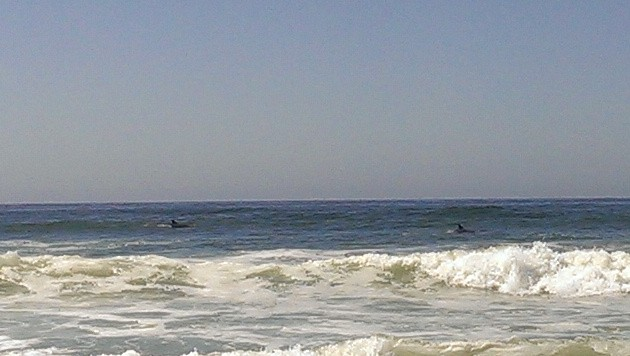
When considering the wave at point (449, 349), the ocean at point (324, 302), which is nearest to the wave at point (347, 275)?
the ocean at point (324, 302)

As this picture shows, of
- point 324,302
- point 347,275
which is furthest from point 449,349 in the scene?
point 347,275

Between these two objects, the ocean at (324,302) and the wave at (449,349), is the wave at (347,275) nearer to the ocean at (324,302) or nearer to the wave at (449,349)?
the ocean at (324,302)

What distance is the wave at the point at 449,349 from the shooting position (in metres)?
9.87

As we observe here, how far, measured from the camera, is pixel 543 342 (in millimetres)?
10430

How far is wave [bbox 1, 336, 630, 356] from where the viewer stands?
9867 millimetres

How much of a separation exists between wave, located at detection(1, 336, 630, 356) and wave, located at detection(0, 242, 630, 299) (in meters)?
5.81

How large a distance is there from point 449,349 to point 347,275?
876cm

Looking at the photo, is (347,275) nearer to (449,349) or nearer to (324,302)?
(324,302)

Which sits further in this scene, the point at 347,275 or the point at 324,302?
the point at 347,275

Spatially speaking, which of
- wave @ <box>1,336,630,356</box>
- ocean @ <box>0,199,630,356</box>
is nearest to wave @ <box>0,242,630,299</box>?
ocean @ <box>0,199,630,356</box>

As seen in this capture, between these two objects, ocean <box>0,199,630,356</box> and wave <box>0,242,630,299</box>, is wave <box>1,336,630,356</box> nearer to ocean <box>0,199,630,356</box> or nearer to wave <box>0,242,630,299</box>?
ocean <box>0,199,630,356</box>

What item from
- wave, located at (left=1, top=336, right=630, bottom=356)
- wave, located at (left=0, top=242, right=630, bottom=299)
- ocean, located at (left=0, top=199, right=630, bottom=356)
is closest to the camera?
wave, located at (left=1, top=336, right=630, bottom=356)

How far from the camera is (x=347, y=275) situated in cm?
1870

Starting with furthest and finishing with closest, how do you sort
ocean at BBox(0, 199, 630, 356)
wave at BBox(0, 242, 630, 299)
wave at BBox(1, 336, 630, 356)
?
wave at BBox(0, 242, 630, 299) → ocean at BBox(0, 199, 630, 356) → wave at BBox(1, 336, 630, 356)
